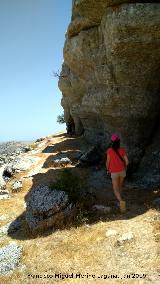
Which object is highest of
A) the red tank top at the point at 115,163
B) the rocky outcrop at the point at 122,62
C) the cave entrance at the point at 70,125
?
the rocky outcrop at the point at 122,62

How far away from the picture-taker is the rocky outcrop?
2186cm

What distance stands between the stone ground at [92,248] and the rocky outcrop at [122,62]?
19.4 feet

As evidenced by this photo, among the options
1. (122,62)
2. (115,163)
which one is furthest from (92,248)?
(122,62)

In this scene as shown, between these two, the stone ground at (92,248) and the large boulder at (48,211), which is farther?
the large boulder at (48,211)

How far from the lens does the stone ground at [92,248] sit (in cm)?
1448

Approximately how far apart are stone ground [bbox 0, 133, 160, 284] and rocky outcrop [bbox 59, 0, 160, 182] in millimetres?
5910

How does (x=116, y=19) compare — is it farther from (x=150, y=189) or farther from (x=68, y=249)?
(x=68, y=249)

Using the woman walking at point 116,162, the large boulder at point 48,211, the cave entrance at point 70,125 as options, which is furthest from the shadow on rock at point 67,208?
the cave entrance at point 70,125

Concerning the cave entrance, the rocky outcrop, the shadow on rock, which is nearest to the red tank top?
the shadow on rock

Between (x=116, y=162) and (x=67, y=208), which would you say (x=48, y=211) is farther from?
(x=116, y=162)

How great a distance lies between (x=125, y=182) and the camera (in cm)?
2552

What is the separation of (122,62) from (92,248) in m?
12.4

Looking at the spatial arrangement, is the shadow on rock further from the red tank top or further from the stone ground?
the red tank top

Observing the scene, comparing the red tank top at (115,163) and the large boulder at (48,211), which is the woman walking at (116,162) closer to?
the red tank top at (115,163)
